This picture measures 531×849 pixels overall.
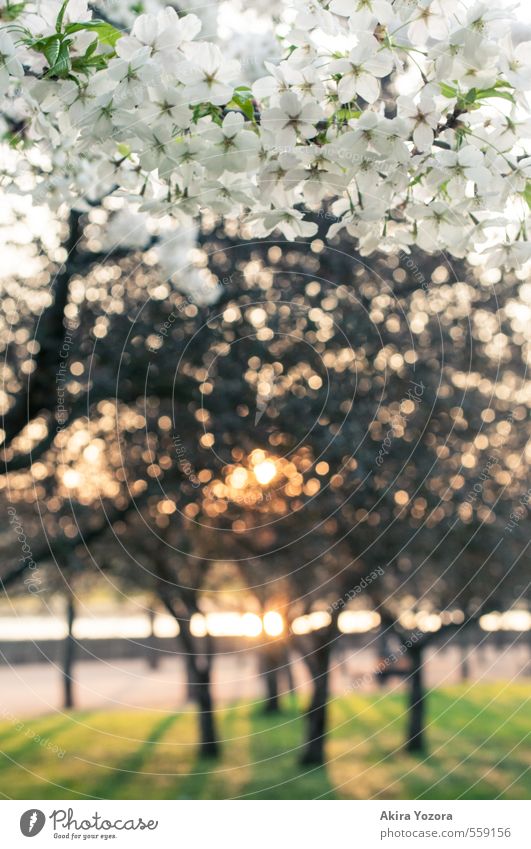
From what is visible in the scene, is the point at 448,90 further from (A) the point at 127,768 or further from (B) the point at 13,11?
(A) the point at 127,768

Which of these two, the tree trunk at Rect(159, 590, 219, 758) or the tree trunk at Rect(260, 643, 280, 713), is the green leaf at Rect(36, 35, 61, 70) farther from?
the tree trunk at Rect(159, 590, 219, 758)

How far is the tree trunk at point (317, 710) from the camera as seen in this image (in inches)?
421

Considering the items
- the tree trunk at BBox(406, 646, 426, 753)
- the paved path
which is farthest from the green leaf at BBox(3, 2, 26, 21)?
the paved path

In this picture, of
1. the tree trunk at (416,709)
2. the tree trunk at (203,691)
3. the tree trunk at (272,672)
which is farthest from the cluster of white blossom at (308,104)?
the tree trunk at (416,709)

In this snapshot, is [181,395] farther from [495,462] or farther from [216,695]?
[216,695]

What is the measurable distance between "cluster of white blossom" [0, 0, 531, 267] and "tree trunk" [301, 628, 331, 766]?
30.8ft

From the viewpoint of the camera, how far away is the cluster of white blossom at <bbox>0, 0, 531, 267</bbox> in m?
1.24

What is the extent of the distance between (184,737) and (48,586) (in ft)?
15.1

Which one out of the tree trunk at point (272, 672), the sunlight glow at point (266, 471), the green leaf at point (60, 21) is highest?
the green leaf at point (60, 21)

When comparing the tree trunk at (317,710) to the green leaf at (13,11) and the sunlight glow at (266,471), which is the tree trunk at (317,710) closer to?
the sunlight glow at (266,471)

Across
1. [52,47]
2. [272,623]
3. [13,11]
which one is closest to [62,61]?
[52,47]

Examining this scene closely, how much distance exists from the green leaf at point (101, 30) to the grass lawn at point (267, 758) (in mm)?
8151

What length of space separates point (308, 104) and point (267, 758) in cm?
886

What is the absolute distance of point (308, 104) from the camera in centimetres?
123
